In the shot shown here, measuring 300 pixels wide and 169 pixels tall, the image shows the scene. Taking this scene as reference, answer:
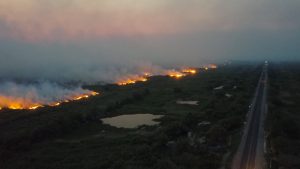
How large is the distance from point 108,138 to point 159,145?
1127 cm

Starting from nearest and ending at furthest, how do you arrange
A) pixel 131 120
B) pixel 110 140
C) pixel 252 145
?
pixel 252 145 < pixel 110 140 < pixel 131 120

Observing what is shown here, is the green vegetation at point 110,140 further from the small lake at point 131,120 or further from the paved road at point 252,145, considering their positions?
the small lake at point 131,120

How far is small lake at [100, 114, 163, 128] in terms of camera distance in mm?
70350

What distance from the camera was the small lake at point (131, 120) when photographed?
231ft

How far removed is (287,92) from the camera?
116125 mm

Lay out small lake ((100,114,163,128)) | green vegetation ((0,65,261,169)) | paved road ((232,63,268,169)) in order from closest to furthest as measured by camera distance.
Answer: paved road ((232,63,268,169)) < green vegetation ((0,65,261,169)) < small lake ((100,114,163,128))

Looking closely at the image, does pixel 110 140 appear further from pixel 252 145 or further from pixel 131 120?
pixel 252 145

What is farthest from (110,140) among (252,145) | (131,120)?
(252,145)

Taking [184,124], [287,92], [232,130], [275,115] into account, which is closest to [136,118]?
[184,124]

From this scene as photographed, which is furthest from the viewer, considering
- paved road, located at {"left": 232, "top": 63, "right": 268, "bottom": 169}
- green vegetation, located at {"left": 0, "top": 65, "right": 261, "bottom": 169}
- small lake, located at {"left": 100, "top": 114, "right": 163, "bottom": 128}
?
small lake, located at {"left": 100, "top": 114, "right": 163, "bottom": 128}

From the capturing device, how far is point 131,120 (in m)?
75.0

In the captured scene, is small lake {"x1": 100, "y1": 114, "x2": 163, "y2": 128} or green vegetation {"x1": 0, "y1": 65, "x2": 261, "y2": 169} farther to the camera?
small lake {"x1": 100, "y1": 114, "x2": 163, "y2": 128}

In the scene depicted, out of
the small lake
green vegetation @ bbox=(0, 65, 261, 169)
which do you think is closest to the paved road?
green vegetation @ bbox=(0, 65, 261, 169)

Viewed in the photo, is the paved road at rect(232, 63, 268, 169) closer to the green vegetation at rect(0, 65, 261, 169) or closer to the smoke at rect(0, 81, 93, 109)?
the green vegetation at rect(0, 65, 261, 169)
